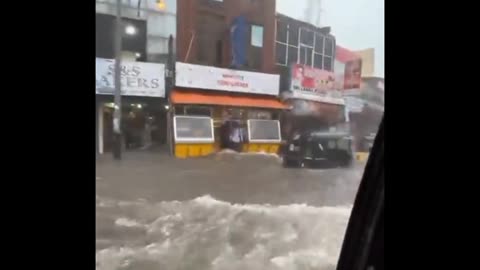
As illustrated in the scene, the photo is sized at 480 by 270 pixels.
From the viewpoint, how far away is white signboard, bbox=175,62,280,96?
148 centimetres

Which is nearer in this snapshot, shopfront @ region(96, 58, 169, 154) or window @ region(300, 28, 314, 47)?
shopfront @ region(96, 58, 169, 154)

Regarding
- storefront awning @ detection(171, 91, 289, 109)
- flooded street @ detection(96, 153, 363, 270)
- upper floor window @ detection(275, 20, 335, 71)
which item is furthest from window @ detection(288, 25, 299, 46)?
flooded street @ detection(96, 153, 363, 270)

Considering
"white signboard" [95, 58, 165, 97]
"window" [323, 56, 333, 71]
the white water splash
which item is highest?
"window" [323, 56, 333, 71]

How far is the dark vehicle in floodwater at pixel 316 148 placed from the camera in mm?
1554

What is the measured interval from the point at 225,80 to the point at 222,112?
0.40ft

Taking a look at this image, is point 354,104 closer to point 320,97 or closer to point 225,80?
point 320,97

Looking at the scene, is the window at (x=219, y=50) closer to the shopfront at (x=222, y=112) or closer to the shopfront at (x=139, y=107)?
the shopfront at (x=222, y=112)

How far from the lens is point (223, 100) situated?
153 centimetres

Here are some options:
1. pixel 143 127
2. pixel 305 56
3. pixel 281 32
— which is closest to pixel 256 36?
pixel 281 32

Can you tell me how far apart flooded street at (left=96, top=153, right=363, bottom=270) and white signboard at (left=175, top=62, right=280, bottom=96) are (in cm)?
26

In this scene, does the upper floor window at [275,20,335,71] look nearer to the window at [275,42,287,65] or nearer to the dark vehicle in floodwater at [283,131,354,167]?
the window at [275,42,287,65]

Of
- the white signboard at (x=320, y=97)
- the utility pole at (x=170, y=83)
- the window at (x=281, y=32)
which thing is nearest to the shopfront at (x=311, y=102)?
the white signboard at (x=320, y=97)
